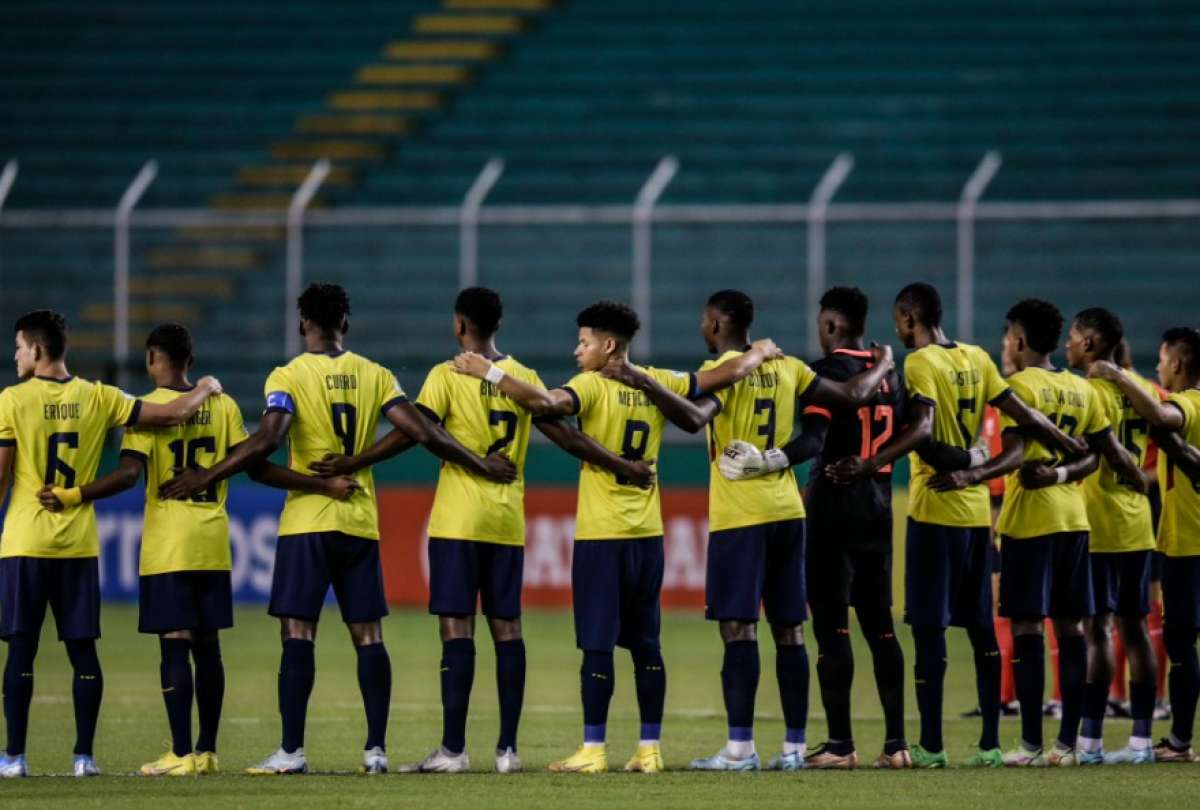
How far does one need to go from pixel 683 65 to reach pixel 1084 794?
20162 mm

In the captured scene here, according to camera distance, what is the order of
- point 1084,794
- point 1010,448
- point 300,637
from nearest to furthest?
point 1084,794 < point 300,637 < point 1010,448

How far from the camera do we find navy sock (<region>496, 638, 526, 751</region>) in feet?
33.1

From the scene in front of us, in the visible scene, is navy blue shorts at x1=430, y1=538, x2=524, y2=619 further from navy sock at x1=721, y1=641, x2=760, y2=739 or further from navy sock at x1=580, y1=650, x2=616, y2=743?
navy sock at x1=721, y1=641, x2=760, y2=739

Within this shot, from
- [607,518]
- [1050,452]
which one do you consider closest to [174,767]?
[607,518]

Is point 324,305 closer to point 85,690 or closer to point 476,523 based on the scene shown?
point 476,523

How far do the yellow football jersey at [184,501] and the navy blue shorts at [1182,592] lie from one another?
499 cm

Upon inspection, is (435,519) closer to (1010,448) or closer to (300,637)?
(300,637)

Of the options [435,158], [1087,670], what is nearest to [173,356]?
[1087,670]

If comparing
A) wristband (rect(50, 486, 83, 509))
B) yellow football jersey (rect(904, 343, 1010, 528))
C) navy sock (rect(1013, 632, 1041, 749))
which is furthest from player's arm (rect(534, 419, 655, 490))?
wristband (rect(50, 486, 83, 509))

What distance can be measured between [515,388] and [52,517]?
2355 millimetres

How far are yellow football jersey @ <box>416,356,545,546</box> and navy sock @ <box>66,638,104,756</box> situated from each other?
1770 mm

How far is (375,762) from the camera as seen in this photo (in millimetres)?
10023

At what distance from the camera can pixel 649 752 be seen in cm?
1016

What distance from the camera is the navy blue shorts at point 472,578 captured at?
1015 centimetres
